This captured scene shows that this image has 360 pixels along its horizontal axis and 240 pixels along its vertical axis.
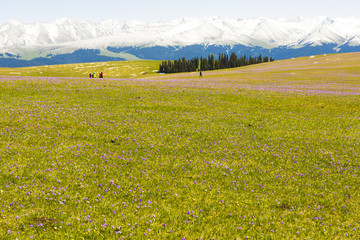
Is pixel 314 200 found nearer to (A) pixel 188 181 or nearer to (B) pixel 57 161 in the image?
(A) pixel 188 181

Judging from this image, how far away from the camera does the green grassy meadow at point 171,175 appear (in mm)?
8789

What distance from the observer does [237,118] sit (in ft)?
84.5

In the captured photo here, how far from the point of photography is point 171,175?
42.4 ft

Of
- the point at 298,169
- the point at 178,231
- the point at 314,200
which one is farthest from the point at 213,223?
the point at 298,169

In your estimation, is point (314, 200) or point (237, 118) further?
point (237, 118)

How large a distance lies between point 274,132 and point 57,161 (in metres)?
17.9

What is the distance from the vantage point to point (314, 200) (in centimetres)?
1154

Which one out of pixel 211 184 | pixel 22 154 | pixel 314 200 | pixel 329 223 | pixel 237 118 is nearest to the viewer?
pixel 329 223

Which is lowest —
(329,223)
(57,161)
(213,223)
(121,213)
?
(329,223)

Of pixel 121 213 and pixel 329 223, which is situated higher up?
pixel 121 213

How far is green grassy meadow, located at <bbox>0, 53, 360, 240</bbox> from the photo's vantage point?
8789 millimetres

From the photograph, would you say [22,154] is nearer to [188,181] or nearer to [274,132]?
[188,181]

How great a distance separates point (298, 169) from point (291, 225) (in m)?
6.19

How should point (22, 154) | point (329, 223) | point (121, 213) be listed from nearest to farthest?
point (121, 213), point (329, 223), point (22, 154)
